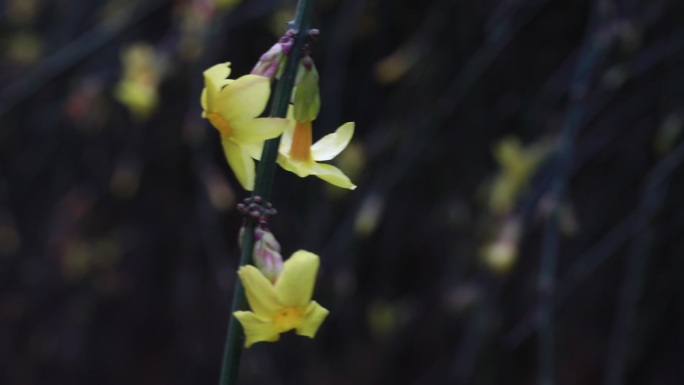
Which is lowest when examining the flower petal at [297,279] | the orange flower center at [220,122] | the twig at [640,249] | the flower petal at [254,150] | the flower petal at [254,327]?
the flower petal at [254,327]

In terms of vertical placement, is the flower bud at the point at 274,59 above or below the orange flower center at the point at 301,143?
above

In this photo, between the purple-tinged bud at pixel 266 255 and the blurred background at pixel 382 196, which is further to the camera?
the blurred background at pixel 382 196

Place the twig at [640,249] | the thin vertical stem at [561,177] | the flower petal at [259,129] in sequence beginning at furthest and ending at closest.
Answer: the twig at [640,249] < the thin vertical stem at [561,177] < the flower petal at [259,129]

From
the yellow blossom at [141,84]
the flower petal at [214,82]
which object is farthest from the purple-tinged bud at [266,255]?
the yellow blossom at [141,84]

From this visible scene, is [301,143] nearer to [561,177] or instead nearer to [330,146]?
[330,146]

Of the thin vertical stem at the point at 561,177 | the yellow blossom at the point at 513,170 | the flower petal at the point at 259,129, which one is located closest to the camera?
the flower petal at the point at 259,129

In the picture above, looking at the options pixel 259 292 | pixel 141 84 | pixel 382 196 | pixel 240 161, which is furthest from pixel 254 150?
pixel 382 196

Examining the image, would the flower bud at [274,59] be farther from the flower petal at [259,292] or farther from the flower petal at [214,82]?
the flower petal at [259,292]
